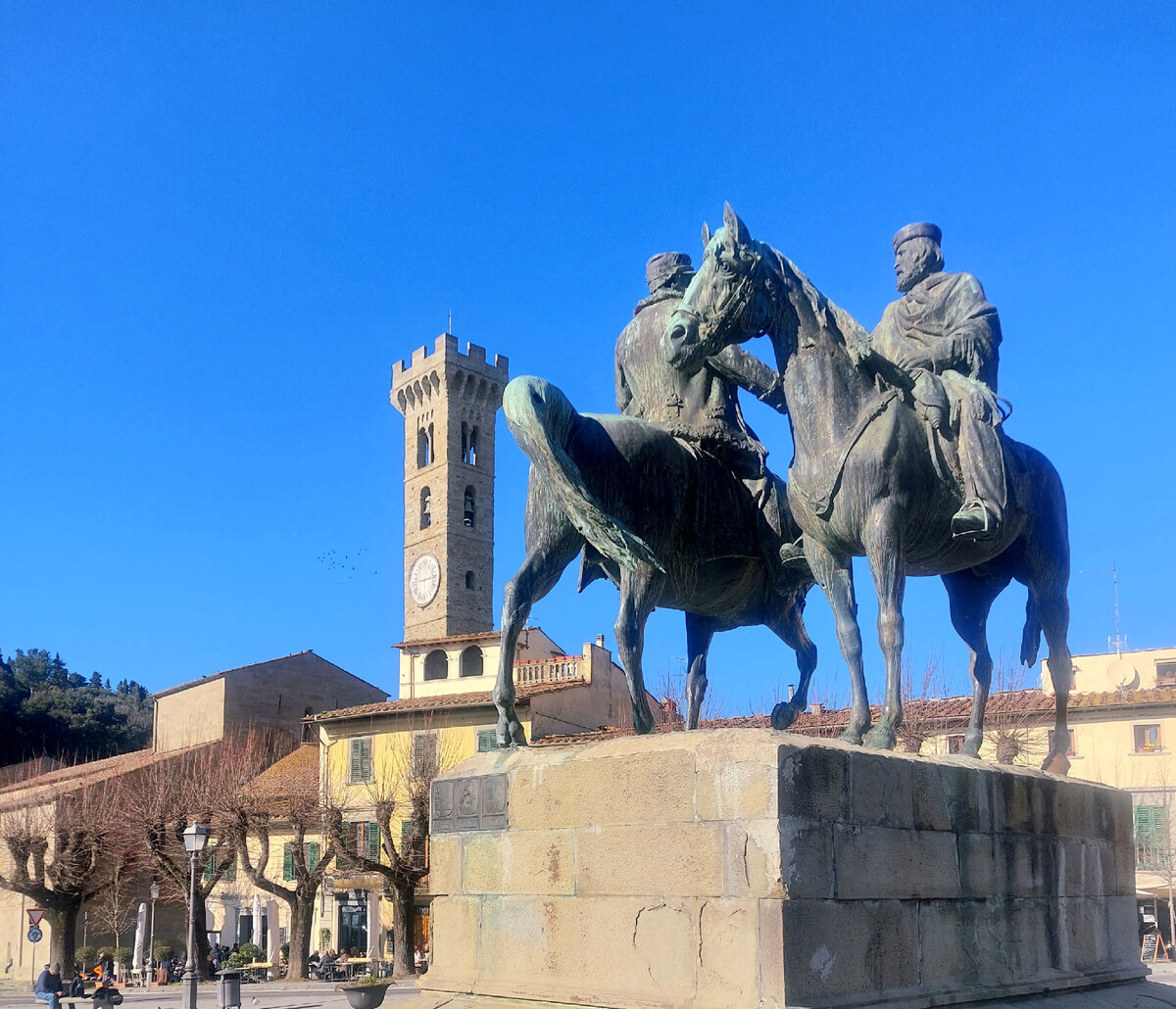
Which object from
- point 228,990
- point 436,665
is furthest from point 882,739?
point 436,665

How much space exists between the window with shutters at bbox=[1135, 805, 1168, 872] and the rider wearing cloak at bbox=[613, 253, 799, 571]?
104 feet

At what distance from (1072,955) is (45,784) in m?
50.3

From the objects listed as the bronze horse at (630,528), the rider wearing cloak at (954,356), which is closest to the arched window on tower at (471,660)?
the bronze horse at (630,528)

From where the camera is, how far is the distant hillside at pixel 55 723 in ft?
215

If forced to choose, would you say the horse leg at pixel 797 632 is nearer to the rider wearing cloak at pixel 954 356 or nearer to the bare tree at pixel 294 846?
the rider wearing cloak at pixel 954 356

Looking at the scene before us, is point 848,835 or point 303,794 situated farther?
point 303,794

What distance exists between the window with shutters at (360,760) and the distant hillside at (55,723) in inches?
902

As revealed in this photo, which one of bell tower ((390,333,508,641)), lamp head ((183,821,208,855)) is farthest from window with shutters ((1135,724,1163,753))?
bell tower ((390,333,508,641))

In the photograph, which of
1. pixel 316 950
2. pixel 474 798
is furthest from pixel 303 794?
pixel 474 798

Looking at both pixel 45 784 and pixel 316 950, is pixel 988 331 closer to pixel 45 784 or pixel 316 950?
pixel 316 950

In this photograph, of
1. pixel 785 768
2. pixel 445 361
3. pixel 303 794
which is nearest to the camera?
pixel 785 768

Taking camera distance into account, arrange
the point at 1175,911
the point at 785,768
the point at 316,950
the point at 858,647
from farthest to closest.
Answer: the point at 316,950 < the point at 1175,911 < the point at 858,647 < the point at 785,768

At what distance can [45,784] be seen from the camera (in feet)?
164

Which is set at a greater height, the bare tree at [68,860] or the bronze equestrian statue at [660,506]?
the bronze equestrian statue at [660,506]
